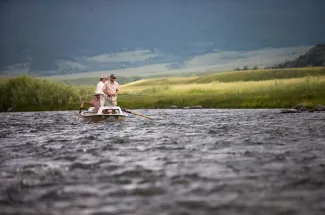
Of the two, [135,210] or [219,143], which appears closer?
[135,210]

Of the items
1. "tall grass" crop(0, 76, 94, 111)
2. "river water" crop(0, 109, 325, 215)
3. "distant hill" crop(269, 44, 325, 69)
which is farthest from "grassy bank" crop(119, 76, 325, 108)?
"distant hill" crop(269, 44, 325, 69)

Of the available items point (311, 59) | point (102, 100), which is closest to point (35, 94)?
point (102, 100)

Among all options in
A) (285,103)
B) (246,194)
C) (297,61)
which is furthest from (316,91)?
(297,61)

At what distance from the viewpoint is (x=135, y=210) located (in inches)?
351

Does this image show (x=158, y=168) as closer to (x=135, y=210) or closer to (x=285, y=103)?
(x=135, y=210)

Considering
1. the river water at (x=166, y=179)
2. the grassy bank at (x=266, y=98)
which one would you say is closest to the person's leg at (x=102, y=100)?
the river water at (x=166, y=179)

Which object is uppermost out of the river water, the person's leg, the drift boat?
the person's leg

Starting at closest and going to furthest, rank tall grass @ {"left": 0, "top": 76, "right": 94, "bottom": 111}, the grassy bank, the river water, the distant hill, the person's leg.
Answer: the river water → the person's leg → the grassy bank → tall grass @ {"left": 0, "top": 76, "right": 94, "bottom": 111} → the distant hill

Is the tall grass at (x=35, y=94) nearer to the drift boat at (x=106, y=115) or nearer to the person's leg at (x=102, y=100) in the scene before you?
the drift boat at (x=106, y=115)

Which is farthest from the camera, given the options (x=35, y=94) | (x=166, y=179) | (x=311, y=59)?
(x=311, y=59)

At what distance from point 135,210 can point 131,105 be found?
70.5 m

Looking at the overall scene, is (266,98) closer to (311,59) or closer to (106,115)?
(106,115)

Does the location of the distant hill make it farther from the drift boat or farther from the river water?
the river water

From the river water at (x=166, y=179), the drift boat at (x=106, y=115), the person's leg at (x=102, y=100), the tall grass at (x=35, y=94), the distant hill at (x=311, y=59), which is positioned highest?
the distant hill at (x=311, y=59)
